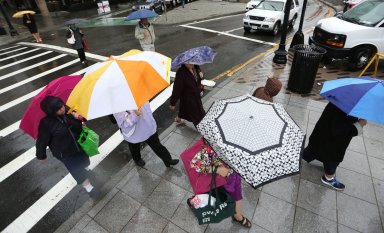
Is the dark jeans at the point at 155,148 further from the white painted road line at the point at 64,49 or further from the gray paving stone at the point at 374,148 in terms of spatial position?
the white painted road line at the point at 64,49

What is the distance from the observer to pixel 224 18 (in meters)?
18.7

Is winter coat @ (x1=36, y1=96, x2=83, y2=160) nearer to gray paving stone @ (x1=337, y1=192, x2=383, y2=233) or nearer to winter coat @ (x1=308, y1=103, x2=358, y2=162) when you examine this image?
winter coat @ (x1=308, y1=103, x2=358, y2=162)

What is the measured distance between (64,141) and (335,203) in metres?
4.27

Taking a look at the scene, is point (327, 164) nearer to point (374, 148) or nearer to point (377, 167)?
point (377, 167)

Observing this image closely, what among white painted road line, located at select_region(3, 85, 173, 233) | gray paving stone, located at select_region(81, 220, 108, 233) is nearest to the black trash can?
white painted road line, located at select_region(3, 85, 173, 233)

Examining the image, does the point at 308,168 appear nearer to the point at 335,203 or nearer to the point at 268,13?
the point at 335,203

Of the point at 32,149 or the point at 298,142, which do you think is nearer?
the point at 298,142

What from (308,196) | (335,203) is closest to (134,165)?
(308,196)

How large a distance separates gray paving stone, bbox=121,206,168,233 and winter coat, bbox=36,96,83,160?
1.40 meters

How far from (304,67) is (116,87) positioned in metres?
5.62

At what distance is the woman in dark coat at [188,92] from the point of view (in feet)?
15.3

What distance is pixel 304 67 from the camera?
262 inches

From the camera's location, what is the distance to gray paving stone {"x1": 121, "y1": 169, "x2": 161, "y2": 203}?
13.6 ft

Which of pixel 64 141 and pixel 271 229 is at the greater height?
pixel 64 141
